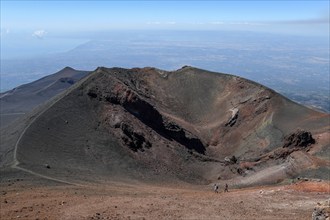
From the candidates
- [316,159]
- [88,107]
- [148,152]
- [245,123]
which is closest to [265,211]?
[316,159]

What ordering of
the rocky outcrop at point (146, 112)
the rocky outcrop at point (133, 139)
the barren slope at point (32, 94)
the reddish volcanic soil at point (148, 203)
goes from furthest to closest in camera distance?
1. the barren slope at point (32, 94)
2. the rocky outcrop at point (146, 112)
3. the rocky outcrop at point (133, 139)
4. the reddish volcanic soil at point (148, 203)

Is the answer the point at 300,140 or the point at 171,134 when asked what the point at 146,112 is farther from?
the point at 300,140

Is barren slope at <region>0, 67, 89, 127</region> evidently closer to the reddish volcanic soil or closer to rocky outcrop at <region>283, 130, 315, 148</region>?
rocky outcrop at <region>283, 130, 315, 148</region>

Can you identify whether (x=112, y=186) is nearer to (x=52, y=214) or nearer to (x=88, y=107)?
→ (x=52, y=214)

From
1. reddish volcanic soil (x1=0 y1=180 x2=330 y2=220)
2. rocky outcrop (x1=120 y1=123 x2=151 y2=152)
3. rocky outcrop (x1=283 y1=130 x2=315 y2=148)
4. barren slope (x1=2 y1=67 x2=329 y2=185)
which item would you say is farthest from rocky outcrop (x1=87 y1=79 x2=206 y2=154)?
reddish volcanic soil (x1=0 y1=180 x2=330 y2=220)

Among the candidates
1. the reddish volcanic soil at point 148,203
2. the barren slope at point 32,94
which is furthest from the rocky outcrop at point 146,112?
the barren slope at point 32,94

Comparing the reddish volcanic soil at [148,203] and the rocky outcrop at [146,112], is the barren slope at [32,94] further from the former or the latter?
the reddish volcanic soil at [148,203]
